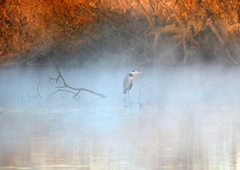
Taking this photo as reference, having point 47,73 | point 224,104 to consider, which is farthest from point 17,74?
point 224,104

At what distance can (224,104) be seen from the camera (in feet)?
28.7

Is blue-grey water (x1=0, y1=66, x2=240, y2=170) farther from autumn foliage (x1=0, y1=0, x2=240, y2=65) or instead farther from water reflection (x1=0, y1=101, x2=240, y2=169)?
autumn foliage (x1=0, y1=0, x2=240, y2=65)

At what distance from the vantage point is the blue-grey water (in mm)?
4562

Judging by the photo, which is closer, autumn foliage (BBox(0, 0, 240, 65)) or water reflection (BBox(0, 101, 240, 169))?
water reflection (BBox(0, 101, 240, 169))

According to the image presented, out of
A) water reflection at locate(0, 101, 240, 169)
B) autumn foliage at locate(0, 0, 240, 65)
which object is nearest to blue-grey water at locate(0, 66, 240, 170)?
water reflection at locate(0, 101, 240, 169)

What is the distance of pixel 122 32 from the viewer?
15766 millimetres

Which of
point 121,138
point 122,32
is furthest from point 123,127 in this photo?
point 122,32

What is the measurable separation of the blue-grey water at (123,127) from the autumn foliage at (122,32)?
8.99 ft

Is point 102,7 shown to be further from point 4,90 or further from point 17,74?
point 4,90

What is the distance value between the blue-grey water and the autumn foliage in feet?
8.99

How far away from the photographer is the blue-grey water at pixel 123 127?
4.56m

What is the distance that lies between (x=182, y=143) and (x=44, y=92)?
251 inches

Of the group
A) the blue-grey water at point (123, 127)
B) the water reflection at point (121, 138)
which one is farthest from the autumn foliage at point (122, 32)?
the water reflection at point (121, 138)

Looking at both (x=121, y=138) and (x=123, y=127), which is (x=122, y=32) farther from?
(x=121, y=138)
